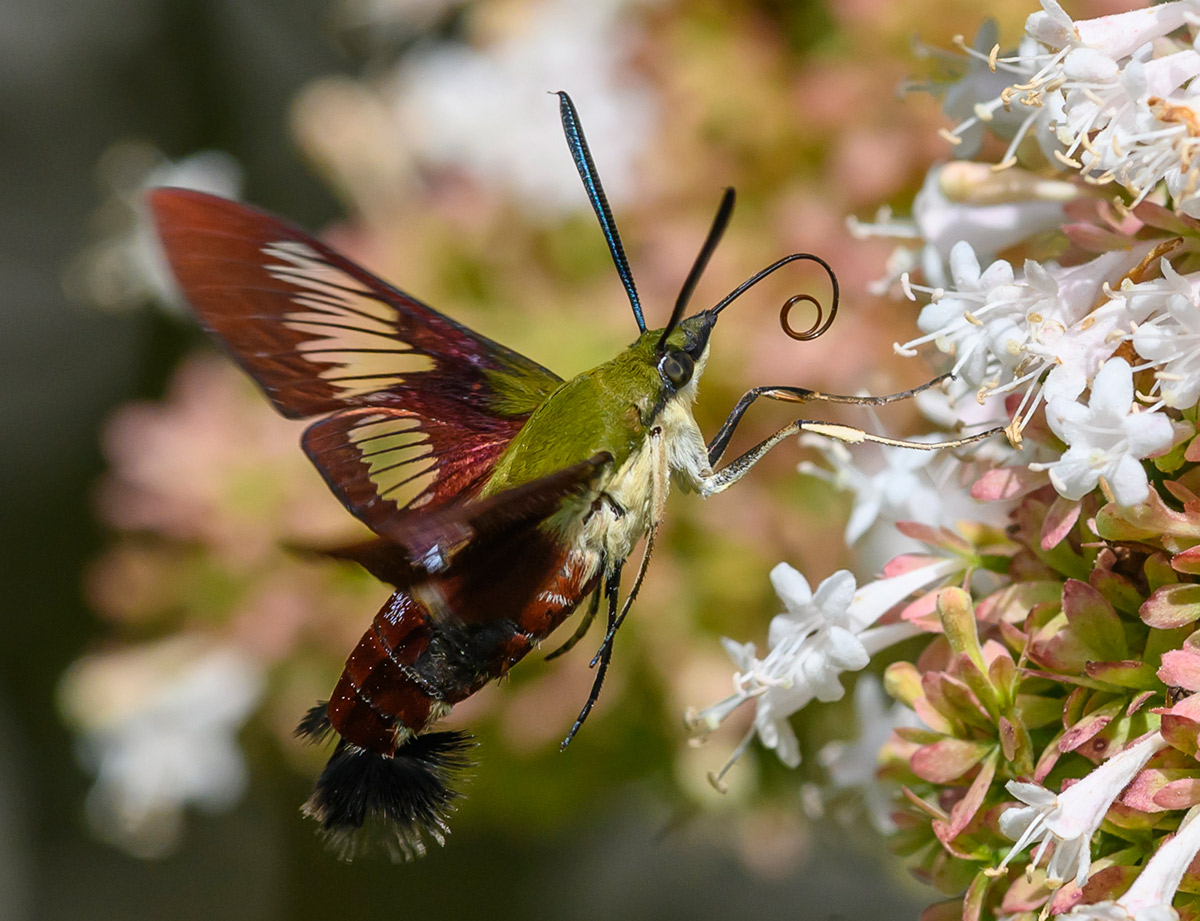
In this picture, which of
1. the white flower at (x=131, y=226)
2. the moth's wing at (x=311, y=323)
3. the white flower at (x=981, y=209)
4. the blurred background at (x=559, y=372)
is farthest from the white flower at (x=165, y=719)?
the white flower at (x=981, y=209)

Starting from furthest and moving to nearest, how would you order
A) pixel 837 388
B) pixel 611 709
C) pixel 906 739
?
pixel 611 709
pixel 837 388
pixel 906 739

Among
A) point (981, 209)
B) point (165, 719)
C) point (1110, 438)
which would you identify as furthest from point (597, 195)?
point (165, 719)

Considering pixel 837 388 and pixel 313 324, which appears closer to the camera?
pixel 313 324

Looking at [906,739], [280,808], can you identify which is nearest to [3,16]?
[280,808]

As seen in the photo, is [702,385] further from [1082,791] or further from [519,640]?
[1082,791]

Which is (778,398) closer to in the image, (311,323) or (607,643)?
(607,643)
